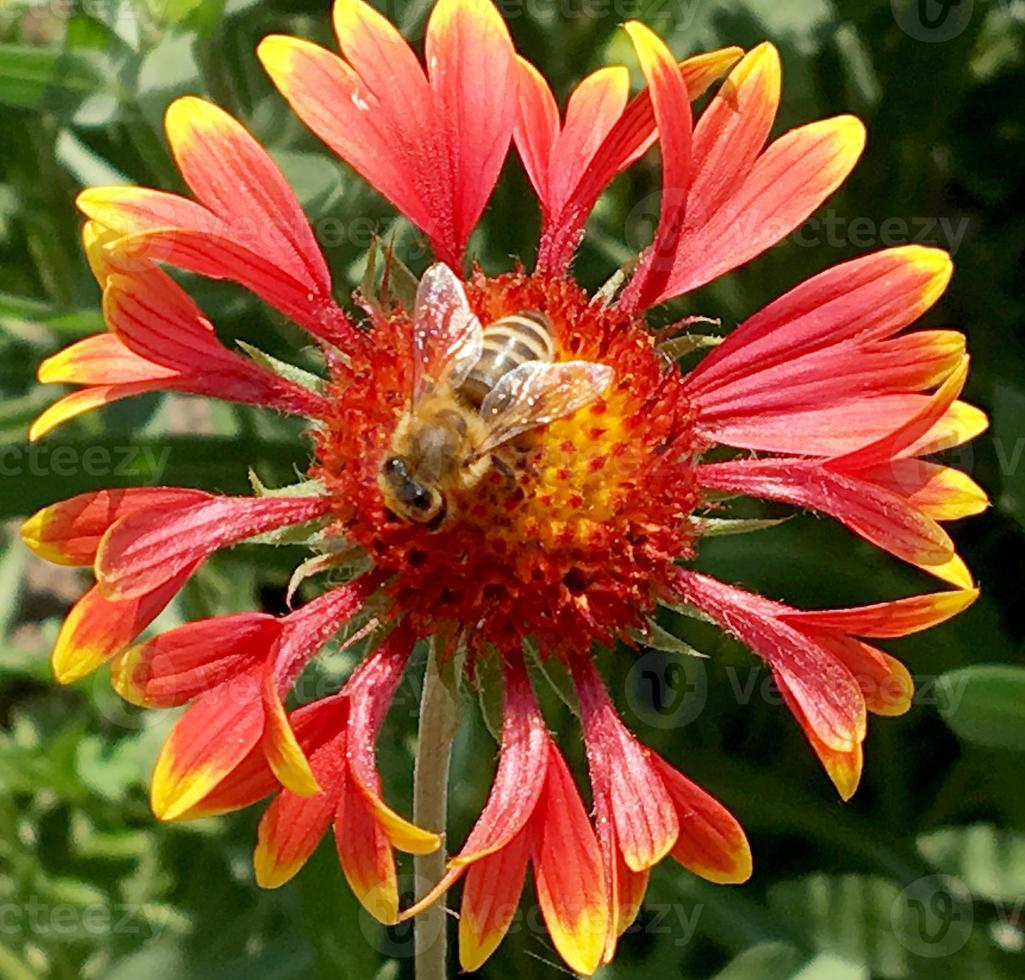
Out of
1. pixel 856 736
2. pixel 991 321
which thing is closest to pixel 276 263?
pixel 856 736

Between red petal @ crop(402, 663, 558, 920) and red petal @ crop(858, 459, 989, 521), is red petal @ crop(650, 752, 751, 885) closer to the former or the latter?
red petal @ crop(402, 663, 558, 920)

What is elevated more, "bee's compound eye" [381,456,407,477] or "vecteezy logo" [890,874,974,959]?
"bee's compound eye" [381,456,407,477]

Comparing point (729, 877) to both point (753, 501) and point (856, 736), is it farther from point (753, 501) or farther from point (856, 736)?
point (753, 501)

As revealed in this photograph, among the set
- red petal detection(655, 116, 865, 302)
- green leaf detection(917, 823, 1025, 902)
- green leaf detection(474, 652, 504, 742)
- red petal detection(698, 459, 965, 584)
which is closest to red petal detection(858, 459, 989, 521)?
red petal detection(698, 459, 965, 584)

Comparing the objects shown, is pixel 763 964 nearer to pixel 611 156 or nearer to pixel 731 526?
pixel 731 526

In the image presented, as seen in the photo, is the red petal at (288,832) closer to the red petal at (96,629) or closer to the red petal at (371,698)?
the red petal at (371,698)

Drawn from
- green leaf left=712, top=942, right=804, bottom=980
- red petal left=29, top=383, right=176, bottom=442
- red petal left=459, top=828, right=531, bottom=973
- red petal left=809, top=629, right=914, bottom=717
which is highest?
red petal left=29, top=383, right=176, bottom=442

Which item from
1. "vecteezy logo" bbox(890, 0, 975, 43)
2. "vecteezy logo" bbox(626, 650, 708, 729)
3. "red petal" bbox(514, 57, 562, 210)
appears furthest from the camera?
"vecteezy logo" bbox(890, 0, 975, 43)

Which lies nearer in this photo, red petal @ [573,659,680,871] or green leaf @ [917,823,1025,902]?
red petal @ [573,659,680,871]
